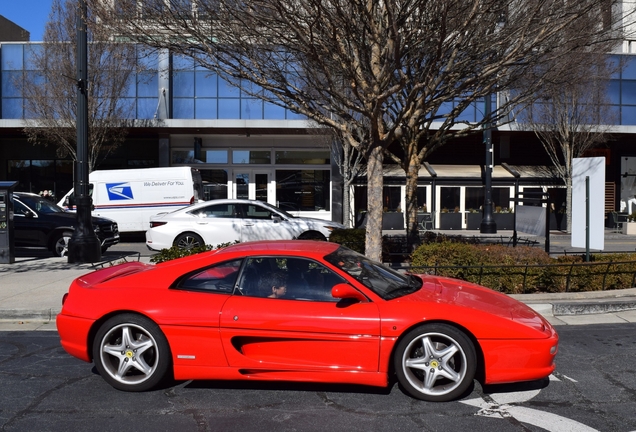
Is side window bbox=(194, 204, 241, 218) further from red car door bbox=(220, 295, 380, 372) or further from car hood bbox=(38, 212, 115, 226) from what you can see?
red car door bbox=(220, 295, 380, 372)

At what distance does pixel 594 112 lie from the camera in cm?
2522

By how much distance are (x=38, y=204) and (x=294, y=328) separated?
12.7 meters

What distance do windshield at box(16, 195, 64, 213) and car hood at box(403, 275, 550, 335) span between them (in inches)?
489

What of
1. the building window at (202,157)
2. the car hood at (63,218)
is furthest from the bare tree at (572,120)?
the car hood at (63,218)

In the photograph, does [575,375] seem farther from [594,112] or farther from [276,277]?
[594,112]

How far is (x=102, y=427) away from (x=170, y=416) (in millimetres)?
494

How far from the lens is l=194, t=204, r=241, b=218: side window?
48.1 feet

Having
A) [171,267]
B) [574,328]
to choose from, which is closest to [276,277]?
[171,267]

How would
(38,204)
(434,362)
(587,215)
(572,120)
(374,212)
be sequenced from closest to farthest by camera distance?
(434,362), (374,212), (587,215), (38,204), (572,120)

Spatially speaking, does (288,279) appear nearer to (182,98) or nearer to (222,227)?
(222,227)

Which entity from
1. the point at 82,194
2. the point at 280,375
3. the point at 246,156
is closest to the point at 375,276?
the point at 280,375

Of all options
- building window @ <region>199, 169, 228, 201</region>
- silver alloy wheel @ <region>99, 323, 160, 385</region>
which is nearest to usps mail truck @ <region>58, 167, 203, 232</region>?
building window @ <region>199, 169, 228, 201</region>

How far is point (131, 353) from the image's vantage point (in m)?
5.11

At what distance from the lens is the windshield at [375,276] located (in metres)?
5.25
